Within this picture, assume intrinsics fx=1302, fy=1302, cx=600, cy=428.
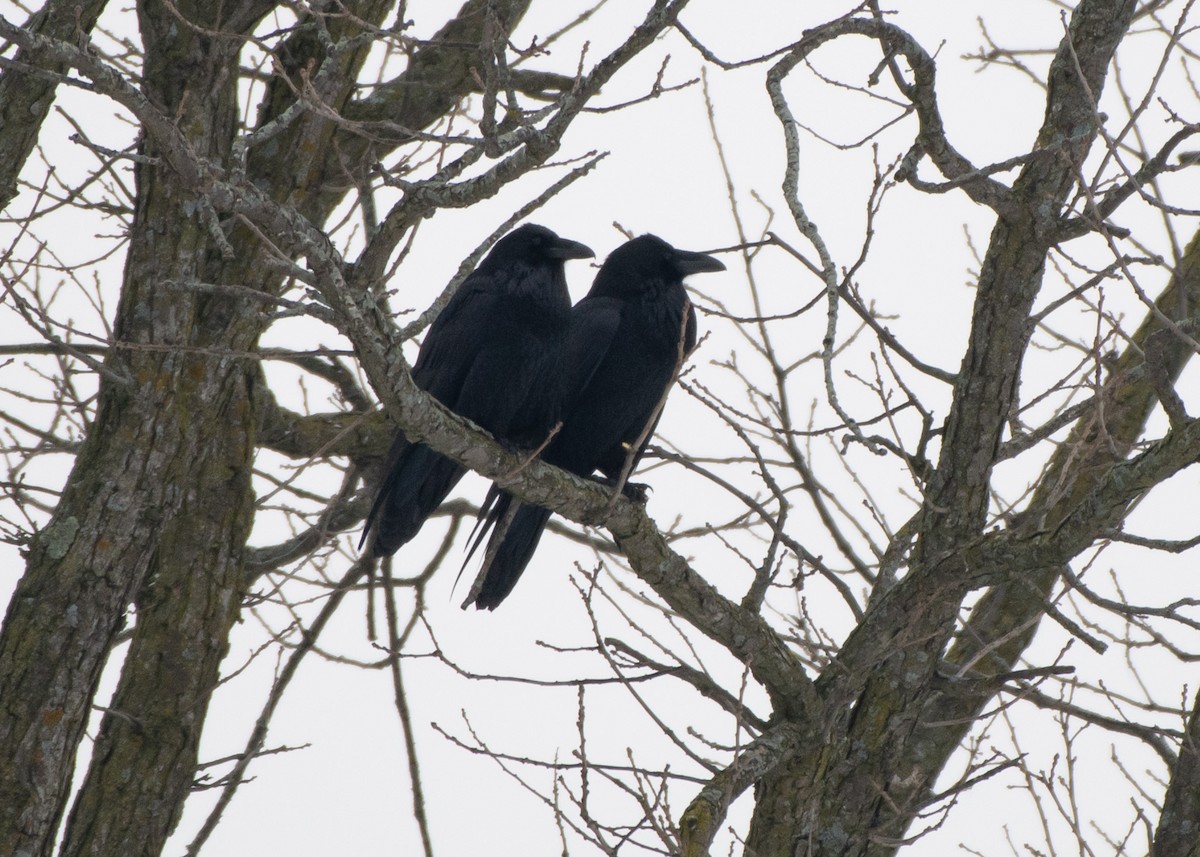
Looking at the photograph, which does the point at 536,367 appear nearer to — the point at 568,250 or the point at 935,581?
the point at 568,250

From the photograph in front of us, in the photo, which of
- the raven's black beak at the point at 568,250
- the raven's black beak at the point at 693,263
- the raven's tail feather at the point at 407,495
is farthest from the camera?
the raven's black beak at the point at 693,263

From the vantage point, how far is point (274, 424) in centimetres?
653

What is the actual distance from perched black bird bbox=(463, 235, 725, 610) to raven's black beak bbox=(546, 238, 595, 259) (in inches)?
12.9

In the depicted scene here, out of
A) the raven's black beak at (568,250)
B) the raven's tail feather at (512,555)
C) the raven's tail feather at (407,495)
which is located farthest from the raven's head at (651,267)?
the raven's tail feather at (407,495)

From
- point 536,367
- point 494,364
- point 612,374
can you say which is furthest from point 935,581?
point 612,374

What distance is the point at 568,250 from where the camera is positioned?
A: 18.3 ft

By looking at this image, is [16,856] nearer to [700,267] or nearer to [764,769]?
[764,769]

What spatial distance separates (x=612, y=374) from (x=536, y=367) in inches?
23.1

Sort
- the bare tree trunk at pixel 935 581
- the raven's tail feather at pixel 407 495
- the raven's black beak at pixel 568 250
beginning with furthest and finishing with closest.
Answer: the raven's black beak at pixel 568 250 < the raven's tail feather at pixel 407 495 < the bare tree trunk at pixel 935 581

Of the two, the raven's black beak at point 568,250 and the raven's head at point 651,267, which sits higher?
the raven's head at point 651,267

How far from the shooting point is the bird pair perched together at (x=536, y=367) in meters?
5.24

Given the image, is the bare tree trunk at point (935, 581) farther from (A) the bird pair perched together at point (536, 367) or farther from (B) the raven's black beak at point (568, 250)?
(B) the raven's black beak at point (568, 250)

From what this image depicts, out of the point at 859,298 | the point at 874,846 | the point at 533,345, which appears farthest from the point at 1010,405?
the point at 533,345

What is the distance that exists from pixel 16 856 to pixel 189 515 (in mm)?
1493
